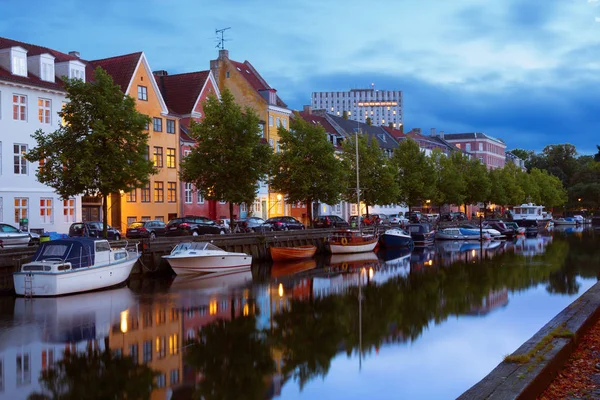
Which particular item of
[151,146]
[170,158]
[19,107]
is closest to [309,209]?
[170,158]

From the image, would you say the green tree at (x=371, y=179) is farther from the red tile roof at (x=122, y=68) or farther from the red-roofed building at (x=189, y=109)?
the red tile roof at (x=122, y=68)

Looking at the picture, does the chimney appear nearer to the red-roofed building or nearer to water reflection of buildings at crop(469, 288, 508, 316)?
the red-roofed building

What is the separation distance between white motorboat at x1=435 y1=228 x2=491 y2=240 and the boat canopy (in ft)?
186

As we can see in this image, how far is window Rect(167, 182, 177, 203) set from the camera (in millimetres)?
66062

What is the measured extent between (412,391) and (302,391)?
8.47ft

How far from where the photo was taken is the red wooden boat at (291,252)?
5066 cm

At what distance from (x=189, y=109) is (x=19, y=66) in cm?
2147

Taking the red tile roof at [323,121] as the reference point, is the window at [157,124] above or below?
below

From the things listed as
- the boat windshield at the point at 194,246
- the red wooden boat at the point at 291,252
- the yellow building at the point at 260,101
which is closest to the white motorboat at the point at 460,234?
the yellow building at the point at 260,101

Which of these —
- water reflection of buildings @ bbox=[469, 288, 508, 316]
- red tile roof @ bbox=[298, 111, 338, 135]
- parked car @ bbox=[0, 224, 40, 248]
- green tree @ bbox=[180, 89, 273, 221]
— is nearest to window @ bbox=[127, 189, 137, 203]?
green tree @ bbox=[180, 89, 273, 221]

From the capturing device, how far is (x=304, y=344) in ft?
69.4

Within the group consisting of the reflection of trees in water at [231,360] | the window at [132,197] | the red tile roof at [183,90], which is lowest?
the reflection of trees in water at [231,360]

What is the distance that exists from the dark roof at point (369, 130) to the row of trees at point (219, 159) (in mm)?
22266

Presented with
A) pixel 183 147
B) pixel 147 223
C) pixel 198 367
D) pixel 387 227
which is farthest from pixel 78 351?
pixel 387 227
